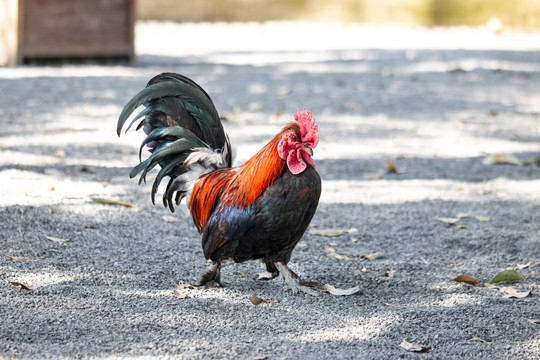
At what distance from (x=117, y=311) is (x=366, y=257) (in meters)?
1.66

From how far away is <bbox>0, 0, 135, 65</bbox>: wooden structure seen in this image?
34.6 feet

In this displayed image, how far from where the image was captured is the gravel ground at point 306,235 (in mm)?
3178

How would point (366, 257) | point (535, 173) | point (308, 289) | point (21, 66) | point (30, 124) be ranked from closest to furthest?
point (308, 289) < point (366, 257) < point (535, 173) < point (30, 124) < point (21, 66)

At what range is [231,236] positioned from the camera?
140 inches

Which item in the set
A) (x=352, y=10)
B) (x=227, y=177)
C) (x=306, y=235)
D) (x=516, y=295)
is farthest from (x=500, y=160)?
(x=352, y=10)

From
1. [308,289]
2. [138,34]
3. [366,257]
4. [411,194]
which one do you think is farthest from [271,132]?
[138,34]

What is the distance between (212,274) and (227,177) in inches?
20.3

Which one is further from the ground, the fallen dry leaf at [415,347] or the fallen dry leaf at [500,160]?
the fallen dry leaf at [500,160]

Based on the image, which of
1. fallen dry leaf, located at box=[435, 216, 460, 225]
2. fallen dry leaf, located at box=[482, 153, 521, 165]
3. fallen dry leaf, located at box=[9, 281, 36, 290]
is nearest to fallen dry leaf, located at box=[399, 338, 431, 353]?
fallen dry leaf, located at box=[9, 281, 36, 290]

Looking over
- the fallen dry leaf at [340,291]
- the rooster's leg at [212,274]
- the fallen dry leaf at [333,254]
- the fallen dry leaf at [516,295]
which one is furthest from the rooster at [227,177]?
the fallen dry leaf at [516,295]

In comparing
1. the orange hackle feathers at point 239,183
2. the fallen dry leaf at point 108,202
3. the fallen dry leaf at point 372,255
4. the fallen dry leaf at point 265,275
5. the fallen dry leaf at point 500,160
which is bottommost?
the fallen dry leaf at point 265,275

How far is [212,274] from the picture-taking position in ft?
12.3

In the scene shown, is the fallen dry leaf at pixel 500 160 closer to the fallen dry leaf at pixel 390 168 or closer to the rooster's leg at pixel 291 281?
the fallen dry leaf at pixel 390 168

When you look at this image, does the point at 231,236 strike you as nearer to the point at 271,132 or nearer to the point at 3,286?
the point at 3,286
